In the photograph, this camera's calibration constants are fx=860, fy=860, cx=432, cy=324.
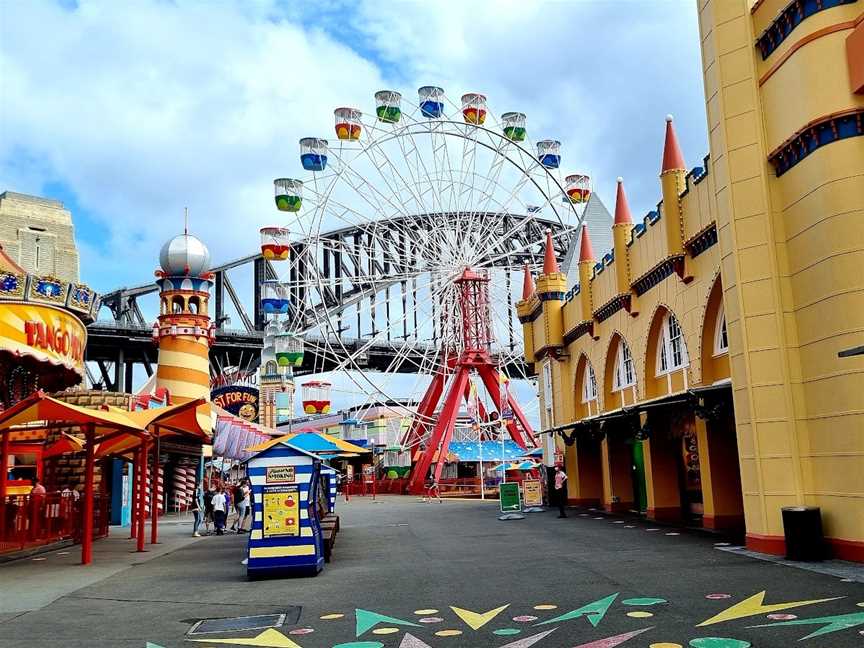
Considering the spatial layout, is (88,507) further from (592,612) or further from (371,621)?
(592,612)

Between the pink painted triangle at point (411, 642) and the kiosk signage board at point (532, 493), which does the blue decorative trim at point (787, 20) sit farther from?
the kiosk signage board at point (532, 493)

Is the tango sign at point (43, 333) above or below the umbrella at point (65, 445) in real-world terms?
above

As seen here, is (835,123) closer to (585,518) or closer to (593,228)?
(585,518)

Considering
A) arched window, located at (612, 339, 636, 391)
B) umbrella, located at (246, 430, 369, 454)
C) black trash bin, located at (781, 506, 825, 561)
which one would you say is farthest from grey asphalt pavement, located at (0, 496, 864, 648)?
arched window, located at (612, 339, 636, 391)

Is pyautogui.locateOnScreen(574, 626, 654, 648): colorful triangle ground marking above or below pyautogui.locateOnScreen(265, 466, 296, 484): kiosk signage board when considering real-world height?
below

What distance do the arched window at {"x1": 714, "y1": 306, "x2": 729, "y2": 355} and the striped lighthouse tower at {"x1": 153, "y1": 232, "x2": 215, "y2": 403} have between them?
24508 millimetres

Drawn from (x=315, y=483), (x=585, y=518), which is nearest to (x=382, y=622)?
(x=315, y=483)

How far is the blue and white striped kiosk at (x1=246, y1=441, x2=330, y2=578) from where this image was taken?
13.4 meters

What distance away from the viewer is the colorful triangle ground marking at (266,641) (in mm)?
8242

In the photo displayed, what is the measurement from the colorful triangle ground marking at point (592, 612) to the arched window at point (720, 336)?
855 centimetres

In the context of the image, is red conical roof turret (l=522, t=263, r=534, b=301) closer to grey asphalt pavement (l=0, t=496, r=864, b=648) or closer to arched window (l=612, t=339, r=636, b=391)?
arched window (l=612, t=339, r=636, b=391)

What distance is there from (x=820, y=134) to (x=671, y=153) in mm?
5996

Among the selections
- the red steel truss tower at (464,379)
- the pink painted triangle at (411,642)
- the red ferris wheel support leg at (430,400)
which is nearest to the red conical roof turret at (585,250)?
the red steel truss tower at (464,379)

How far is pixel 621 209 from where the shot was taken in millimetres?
21859
